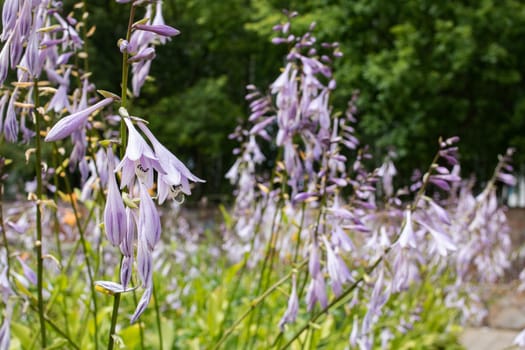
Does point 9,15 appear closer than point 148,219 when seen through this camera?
No

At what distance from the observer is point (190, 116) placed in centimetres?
1606

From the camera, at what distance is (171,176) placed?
89 cm

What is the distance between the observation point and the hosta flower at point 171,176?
0.89 m

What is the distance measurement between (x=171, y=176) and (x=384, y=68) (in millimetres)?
12300

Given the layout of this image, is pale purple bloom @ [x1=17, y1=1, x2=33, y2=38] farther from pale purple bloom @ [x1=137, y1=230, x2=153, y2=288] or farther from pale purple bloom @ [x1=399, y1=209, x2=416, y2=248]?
pale purple bloom @ [x1=399, y1=209, x2=416, y2=248]

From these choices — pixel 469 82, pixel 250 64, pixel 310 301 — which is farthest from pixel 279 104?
pixel 250 64

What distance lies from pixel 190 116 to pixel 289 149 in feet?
46.4

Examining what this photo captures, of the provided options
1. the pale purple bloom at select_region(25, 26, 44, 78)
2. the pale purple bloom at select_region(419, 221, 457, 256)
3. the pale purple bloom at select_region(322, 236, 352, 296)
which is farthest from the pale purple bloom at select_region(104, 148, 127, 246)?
the pale purple bloom at select_region(419, 221, 457, 256)

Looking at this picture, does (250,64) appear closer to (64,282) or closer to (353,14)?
(353,14)

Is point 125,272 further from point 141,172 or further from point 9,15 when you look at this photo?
point 9,15

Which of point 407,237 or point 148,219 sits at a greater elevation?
point 148,219

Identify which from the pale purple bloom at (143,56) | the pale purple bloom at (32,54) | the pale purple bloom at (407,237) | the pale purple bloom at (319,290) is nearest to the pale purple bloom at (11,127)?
the pale purple bloom at (32,54)

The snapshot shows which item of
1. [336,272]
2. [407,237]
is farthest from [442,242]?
[336,272]

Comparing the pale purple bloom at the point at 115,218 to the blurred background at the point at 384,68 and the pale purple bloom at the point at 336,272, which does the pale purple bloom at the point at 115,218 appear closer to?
the pale purple bloom at the point at 336,272
